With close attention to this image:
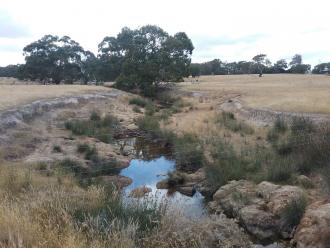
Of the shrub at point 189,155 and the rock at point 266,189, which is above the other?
the rock at point 266,189

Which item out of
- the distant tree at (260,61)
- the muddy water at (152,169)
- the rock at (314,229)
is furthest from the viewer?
the distant tree at (260,61)

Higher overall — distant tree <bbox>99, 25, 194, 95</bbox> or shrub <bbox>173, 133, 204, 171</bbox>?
distant tree <bbox>99, 25, 194, 95</bbox>

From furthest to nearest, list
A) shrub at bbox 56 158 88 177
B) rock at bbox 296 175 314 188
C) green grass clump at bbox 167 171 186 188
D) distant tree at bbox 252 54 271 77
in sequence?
distant tree at bbox 252 54 271 77 → green grass clump at bbox 167 171 186 188 → shrub at bbox 56 158 88 177 → rock at bbox 296 175 314 188

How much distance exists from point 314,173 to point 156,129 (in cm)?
1567

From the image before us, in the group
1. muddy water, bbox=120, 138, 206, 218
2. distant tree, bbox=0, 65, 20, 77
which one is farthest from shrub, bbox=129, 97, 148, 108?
distant tree, bbox=0, 65, 20, 77

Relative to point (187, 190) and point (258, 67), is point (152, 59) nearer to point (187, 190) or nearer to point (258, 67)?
point (187, 190)

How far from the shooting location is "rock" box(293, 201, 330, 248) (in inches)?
430

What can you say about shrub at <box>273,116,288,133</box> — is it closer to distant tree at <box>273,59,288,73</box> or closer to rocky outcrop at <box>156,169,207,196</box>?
rocky outcrop at <box>156,169,207,196</box>

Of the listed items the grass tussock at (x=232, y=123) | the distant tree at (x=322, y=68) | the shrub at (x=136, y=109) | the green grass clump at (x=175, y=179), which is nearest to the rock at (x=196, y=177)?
the green grass clump at (x=175, y=179)

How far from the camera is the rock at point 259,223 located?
1354 centimetres

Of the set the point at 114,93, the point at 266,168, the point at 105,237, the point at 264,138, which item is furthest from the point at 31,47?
the point at 105,237

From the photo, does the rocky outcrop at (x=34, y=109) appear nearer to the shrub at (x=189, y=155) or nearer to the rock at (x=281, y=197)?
the shrub at (x=189, y=155)

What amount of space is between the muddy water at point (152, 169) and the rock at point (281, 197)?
2.31 metres

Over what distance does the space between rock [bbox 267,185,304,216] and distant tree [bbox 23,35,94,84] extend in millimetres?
59849
